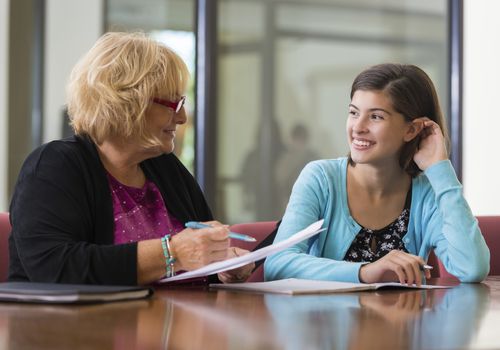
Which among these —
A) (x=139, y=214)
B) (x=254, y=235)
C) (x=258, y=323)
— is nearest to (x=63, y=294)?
(x=258, y=323)

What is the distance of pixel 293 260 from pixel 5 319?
978 mm

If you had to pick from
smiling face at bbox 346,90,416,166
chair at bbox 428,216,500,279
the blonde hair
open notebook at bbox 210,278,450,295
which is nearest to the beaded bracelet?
open notebook at bbox 210,278,450,295

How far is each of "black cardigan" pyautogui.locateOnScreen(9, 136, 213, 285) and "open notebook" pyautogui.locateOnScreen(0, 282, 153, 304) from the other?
0.86 feet

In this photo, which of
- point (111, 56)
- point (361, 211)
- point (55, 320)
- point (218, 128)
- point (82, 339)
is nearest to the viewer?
point (82, 339)

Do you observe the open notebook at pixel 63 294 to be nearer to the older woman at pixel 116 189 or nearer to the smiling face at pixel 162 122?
the older woman at pixel 116 189

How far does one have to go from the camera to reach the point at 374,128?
2482 mm

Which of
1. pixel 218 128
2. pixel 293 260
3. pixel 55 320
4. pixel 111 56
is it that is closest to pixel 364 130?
pixel 293 260

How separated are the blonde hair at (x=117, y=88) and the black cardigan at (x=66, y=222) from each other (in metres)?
→ 0.06

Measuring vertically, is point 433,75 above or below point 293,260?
above

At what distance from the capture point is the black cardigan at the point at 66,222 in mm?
1767

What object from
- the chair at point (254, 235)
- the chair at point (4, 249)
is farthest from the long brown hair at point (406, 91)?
the chair at point (4, 249)

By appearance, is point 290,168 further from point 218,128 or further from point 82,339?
point 82,339

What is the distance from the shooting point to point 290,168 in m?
5.06

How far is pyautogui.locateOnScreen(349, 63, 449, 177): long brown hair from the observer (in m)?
2.50
